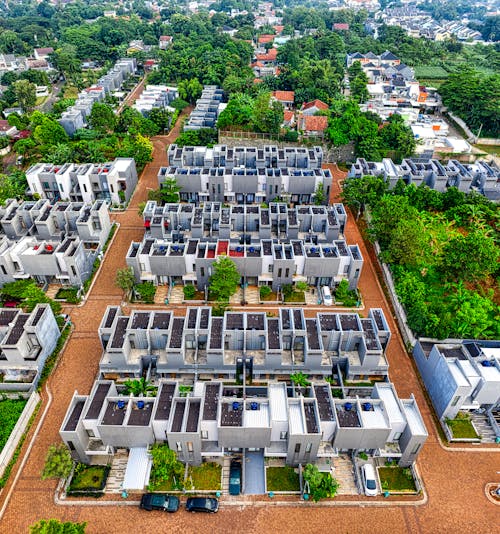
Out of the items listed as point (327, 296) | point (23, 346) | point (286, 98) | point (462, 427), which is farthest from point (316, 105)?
point (23, 346)

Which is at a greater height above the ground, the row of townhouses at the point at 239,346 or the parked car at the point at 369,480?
the row of townhouses at the point at 239,346

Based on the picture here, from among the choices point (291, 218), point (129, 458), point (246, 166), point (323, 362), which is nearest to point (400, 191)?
point (291, 218)

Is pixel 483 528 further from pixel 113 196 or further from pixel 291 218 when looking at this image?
pixel 113 196

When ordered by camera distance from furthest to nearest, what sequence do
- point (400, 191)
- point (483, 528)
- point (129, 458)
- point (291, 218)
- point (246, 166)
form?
point (246, 166) < point (400, 191) < point (291, 218) < point (129, 458) < point (483, 528)

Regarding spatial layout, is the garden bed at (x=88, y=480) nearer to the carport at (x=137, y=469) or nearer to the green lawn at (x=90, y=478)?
the green lawn at (x=90, y=478)

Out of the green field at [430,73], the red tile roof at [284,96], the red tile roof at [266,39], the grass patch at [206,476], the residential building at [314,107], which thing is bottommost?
the grass patch at [206,476]

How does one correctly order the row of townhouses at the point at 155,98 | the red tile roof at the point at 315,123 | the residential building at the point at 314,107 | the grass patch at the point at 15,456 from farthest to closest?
1. the row of townhouses at the point at 155,98
2. the residential building at the point at 314,107
3. the red tile roof at the point at 315,123
4. the grass patch at the point at 15,456

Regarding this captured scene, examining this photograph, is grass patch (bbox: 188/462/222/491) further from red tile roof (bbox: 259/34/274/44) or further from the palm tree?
red tile roof (bbox: 259/34/274/44)

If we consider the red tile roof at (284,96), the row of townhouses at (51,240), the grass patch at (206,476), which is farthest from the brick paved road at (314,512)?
the red tile roof at (284,96)
